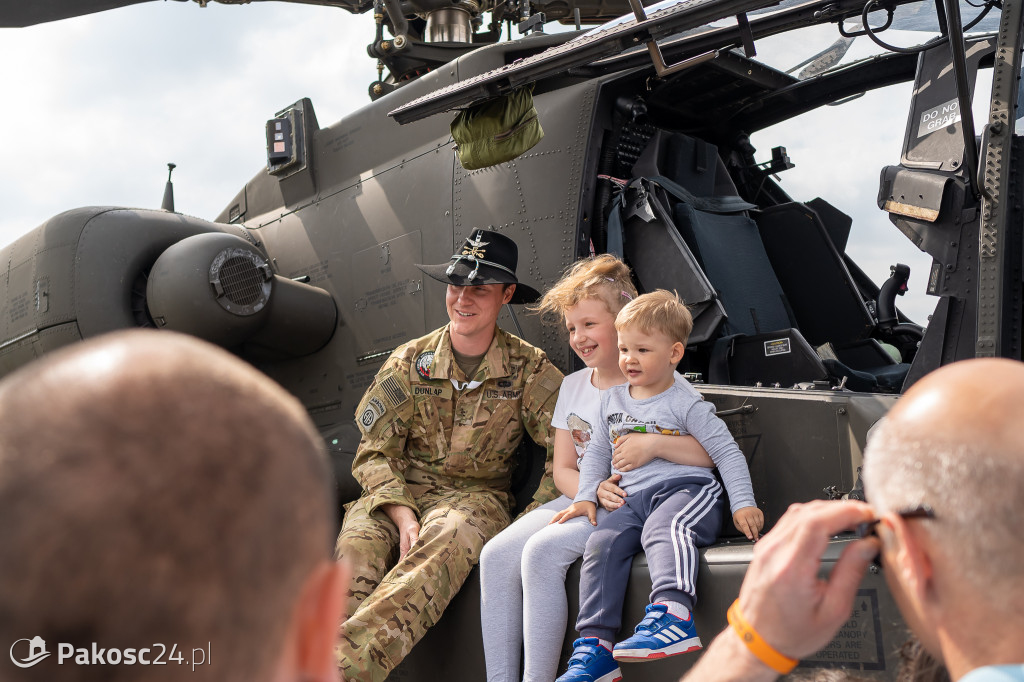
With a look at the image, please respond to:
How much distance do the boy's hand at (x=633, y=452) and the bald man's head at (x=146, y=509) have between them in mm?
2327

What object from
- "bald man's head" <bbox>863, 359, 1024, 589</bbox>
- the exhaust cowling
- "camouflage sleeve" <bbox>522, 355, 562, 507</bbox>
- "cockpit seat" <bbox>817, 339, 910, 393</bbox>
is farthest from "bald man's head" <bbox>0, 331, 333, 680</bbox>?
the exhaust cowling

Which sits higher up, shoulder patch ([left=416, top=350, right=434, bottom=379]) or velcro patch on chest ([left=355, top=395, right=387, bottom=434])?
shoulder patch ([left=416, top=350, right=434, bottom=379])

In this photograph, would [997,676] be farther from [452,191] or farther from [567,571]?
[452,191]

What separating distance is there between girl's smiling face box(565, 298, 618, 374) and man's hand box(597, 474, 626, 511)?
46cm

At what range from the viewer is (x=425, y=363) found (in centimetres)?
377

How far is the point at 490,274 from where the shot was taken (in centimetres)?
372

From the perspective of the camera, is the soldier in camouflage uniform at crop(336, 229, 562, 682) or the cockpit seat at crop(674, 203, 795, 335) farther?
the cockpit seat at crop(674, 203, 795, 335)

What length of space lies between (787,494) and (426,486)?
1.41m

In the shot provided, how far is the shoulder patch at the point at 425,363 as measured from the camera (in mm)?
3752

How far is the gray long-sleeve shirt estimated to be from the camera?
2850mm

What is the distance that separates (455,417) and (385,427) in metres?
0.27

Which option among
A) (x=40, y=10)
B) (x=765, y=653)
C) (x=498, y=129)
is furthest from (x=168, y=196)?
(x=765, y=653)

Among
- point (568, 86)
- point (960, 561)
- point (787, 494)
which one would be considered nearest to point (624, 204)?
point (568, 86)

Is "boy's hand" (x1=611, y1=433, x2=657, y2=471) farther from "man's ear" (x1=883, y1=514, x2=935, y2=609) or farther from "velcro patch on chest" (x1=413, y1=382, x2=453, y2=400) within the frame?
"man's ear" (x1=883, y1=514, x2=935, y2=609)
